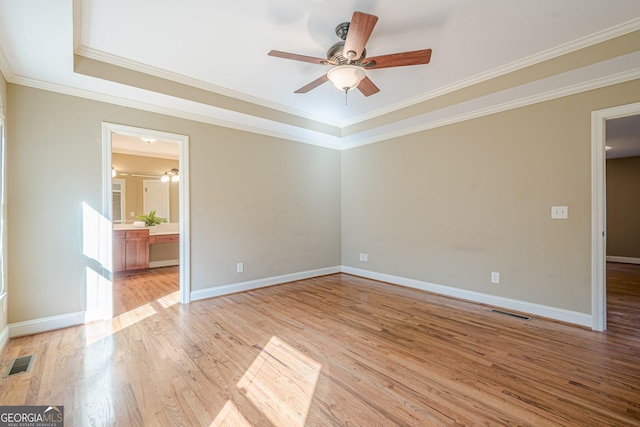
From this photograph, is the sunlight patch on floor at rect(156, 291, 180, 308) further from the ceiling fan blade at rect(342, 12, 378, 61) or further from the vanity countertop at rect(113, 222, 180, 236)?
the ceiling fan blade at rect(342, 12, 378, 61)

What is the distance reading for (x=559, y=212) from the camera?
120 inches

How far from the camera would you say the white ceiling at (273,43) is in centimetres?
214

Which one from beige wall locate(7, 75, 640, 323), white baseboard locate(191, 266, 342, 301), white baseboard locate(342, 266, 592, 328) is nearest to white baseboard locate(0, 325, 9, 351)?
beige wall locate(7, 75, 640, 323)

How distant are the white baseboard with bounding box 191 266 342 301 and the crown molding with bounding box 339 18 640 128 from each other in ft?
9.70

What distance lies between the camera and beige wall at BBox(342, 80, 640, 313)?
2.95 meters

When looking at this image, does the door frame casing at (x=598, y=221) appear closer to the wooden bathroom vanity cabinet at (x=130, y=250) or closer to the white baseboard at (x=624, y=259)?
the white baseboard at (x=624, y=259)

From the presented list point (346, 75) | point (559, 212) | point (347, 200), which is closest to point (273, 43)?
point (346, 75)

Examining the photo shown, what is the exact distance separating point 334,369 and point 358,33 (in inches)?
97.1

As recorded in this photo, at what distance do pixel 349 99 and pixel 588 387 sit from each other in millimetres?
3666

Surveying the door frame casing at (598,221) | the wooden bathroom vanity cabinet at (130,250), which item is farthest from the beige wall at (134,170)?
the door frame casing at (598,221)

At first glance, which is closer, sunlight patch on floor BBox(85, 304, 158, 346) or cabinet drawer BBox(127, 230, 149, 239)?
sunlight patch on floor BBox(85, 304, 158, 346)

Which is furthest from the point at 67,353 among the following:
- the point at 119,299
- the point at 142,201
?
the point at 142,201

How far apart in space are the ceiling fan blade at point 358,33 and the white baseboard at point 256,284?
10.9ft

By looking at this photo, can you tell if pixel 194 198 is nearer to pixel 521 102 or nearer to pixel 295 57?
pixel 295 57
